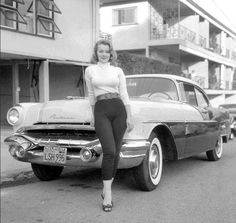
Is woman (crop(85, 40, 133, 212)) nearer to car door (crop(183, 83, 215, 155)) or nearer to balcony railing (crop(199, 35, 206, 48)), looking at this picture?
car door (crop(183, 83, 215, 155))

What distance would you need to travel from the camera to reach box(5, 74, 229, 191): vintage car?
493 cm

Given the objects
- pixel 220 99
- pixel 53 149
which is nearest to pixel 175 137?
pixel 53 149

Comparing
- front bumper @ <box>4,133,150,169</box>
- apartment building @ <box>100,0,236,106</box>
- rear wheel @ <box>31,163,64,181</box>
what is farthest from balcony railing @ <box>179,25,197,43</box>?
front bumper @ <box>4,133,150,169</box>

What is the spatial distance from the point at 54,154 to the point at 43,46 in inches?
348

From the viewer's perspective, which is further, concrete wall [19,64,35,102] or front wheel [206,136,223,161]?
concrete wall [19,64,35,102]

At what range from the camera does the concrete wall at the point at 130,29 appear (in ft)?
77.3

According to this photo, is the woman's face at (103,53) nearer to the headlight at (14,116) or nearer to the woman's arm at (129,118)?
the woman's arm at (129,118)

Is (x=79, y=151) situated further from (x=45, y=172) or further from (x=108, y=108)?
(x=45, y=172)

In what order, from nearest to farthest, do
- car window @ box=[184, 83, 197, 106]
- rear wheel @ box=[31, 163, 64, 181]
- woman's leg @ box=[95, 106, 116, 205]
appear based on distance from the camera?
1. woman's leg @ box=[95, 106, 116, 205]
2. rear wheel @ box=[31, 163, 64, 181]
3. car window @ box=[184, 83, 197, 106]

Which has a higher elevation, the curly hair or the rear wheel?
the curly hair

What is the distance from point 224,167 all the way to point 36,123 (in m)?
Answer: 3.53

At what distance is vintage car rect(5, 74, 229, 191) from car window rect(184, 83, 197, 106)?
427mm

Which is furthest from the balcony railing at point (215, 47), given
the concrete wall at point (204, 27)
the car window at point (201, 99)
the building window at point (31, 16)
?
the car window at point (201, 99)

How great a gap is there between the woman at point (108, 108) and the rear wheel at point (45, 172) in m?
1.61
